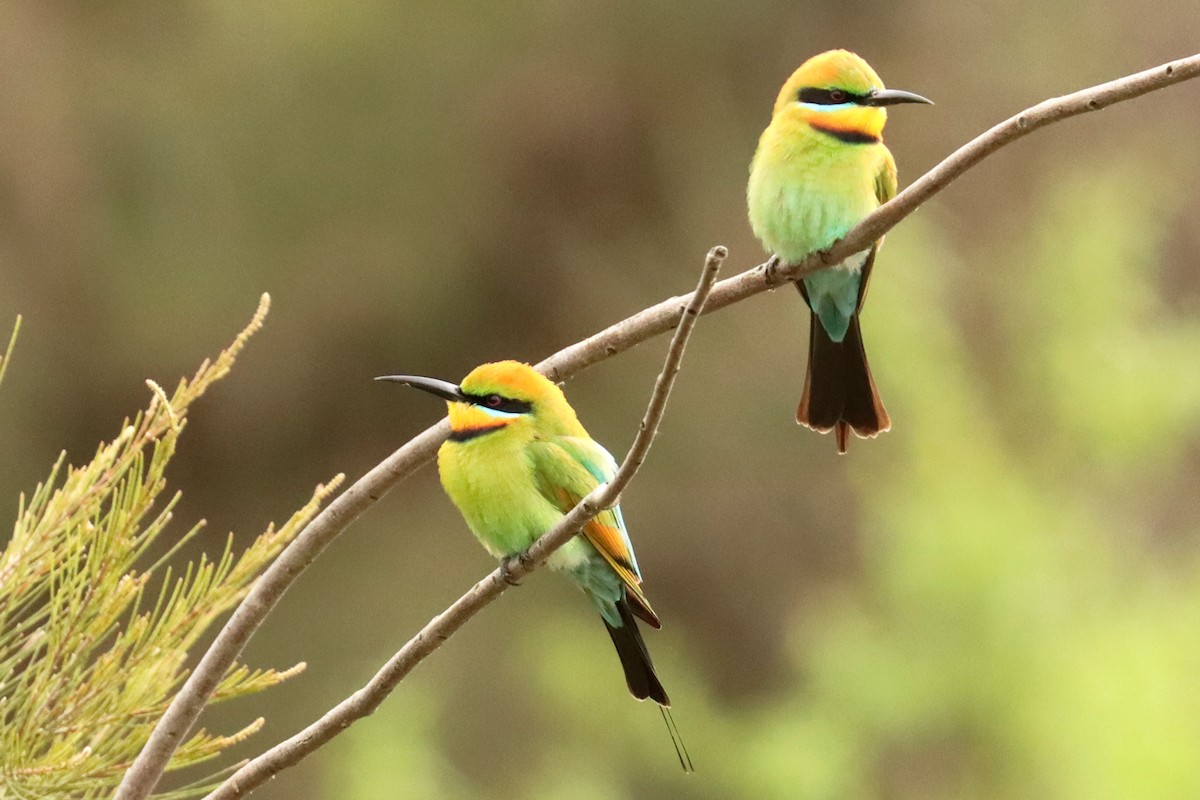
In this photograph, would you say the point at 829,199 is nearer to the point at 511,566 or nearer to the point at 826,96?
the point at 826,96

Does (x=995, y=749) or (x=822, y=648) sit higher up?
(x=822, y=648)

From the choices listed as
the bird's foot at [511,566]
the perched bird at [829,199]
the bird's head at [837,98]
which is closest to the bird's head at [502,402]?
the bird's foot at [511,566]

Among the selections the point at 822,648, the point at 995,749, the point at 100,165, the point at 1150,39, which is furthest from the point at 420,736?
the point at 1150,39

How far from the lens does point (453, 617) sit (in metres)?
0.84

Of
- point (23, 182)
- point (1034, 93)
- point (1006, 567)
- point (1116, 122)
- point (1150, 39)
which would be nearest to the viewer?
point (1006, 567)

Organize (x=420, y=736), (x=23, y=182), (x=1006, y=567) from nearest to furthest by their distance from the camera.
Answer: (x=1006, y=567) → (x=420, y=736) → (x=23, y=182)

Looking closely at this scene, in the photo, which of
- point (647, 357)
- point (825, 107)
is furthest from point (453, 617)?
point (647, 357)

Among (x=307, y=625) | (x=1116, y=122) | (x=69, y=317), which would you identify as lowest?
(x=307, y=625)

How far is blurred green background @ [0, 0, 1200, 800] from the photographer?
332 centimetres

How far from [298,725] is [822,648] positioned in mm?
1409

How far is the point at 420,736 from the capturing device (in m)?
3.41

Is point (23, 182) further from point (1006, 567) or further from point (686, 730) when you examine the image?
point (1006, 567)

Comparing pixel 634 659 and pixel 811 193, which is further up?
pixel 811 193

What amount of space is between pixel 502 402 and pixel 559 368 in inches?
6.4
